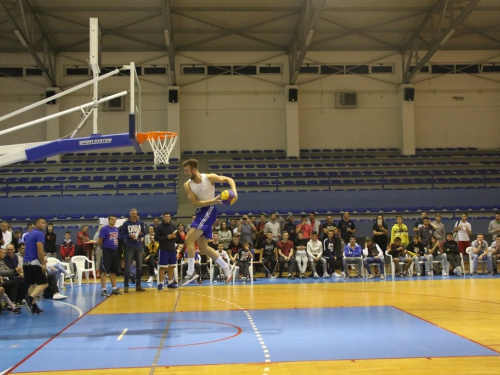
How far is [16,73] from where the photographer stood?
2672 cm

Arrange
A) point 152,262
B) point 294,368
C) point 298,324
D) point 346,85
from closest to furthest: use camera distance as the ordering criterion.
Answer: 1. point 294,368
2. point 298,324
3. point 152,262
4. point 346,85

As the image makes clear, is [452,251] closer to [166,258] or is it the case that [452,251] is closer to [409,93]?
[166,258]

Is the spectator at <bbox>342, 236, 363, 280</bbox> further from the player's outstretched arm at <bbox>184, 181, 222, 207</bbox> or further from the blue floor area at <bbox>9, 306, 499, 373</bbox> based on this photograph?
the player's outstretched arm at <bbox>184, 181, 222, 207</bbox>

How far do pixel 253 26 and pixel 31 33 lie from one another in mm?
9665

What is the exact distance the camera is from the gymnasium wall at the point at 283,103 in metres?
26.9

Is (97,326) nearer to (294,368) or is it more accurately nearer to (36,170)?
(294,368)

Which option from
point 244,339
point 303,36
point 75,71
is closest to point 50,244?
point 75,71

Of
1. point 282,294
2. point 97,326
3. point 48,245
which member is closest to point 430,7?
point 282,294

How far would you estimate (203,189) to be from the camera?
9305 millimetres

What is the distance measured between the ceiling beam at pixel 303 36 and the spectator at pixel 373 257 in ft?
29.8

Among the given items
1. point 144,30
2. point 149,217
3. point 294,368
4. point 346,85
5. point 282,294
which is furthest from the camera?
point 346,85

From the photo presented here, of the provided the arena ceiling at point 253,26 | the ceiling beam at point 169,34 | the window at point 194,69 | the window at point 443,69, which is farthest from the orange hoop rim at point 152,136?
the window at point 443,69

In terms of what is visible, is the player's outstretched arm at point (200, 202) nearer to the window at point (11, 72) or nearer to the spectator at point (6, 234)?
the spectator at point (6, 234)

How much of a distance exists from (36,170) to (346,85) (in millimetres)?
15554
